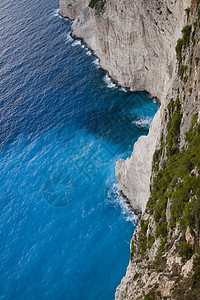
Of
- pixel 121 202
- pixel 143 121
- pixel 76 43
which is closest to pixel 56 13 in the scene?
pixel 76 43

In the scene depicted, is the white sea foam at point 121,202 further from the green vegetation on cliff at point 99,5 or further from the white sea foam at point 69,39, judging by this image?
the white sea foam at point 69,39

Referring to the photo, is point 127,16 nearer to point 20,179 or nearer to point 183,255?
point 20,179

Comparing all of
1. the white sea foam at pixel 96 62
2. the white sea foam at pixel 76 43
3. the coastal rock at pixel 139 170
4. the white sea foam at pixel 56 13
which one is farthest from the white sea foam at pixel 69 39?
the coastal rock at pixel 139 170

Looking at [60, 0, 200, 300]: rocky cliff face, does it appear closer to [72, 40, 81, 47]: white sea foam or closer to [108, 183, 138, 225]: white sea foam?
[108, 183, 138, 225]: white sea foam

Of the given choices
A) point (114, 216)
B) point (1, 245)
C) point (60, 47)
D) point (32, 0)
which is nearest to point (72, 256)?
point (114, 216)

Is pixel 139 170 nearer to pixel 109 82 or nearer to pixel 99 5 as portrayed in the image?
pixel 109 82

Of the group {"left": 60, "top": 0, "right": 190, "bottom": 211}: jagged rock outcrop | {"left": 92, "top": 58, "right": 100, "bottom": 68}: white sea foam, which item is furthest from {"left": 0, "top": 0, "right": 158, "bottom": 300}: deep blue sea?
{"left": 60, "top": 0, "right": 190, "bottom": 211}: jagged rock outcrop

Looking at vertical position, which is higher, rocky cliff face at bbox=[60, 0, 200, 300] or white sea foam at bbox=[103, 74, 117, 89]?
white sea foam at bbox=[103, 74, 117, 89]
